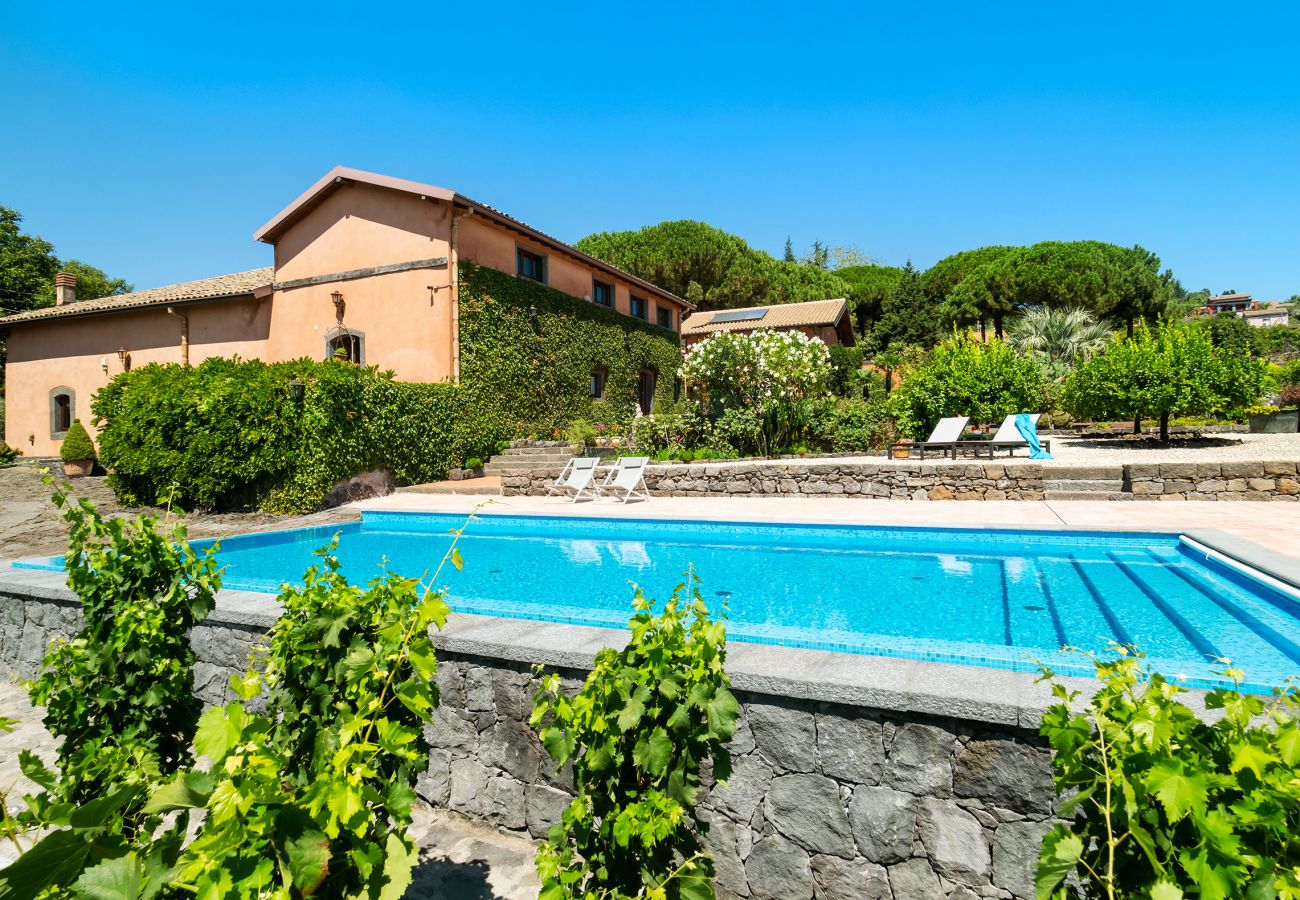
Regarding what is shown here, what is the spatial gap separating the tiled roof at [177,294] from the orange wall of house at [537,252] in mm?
6507

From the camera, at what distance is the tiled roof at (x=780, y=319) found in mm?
27688

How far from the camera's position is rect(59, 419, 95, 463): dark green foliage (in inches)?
722

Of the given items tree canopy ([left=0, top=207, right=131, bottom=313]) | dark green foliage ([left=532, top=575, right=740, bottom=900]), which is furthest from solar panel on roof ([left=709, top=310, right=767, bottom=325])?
tree canopy ([left=0, top=207, right=131, bottom=313])

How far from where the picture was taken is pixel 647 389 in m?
23.9

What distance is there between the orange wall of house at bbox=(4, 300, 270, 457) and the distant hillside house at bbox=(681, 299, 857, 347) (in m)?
16.0

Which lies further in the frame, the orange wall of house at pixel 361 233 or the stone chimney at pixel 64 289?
the stone chimney at pixel 64 289

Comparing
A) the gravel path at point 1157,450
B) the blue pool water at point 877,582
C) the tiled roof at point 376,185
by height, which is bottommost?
the blue pool water at point 877,582

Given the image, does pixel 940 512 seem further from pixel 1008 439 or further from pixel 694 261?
pixel 694 261

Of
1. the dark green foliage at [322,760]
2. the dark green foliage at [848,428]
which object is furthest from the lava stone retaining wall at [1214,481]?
the dark green foliage at [322,760]

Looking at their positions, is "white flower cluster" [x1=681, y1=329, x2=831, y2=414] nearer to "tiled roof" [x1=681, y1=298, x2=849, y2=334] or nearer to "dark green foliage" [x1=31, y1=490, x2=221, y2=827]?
"tiled roof" [x1=681, y1=298, x2=849, y2=334]

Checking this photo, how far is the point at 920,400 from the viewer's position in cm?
1681

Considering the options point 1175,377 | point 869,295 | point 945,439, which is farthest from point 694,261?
point 1175,377

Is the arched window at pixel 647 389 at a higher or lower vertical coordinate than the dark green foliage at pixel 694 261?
lower

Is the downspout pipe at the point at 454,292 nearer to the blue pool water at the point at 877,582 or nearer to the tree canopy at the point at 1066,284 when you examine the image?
the blue pool water at the point at 877,582
